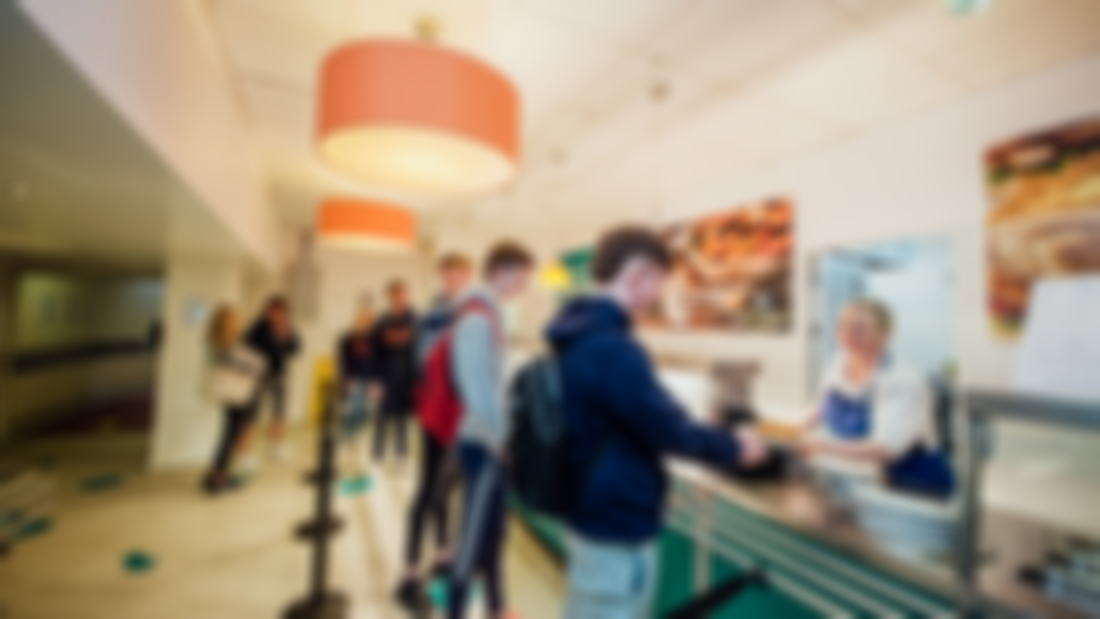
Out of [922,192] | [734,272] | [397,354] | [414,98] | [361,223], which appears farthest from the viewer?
[397,354]

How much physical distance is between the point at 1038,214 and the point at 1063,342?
1961 millimetres

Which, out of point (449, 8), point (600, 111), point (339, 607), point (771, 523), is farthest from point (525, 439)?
point (600, 111)

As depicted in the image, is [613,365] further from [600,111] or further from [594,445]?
[600,111]

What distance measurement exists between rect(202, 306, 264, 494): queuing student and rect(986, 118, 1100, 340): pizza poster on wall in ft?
16.9

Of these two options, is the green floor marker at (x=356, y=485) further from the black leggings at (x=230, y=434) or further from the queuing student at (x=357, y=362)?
the queuing student at (x=357, y=362)

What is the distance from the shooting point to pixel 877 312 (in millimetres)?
1903

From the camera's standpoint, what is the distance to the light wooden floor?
651mm

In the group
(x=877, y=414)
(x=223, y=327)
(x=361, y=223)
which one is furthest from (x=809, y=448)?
(x=223, y=327)

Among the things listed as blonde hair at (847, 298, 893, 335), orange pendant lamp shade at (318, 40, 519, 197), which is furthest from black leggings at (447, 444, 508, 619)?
blonde hair at (847, 298, 893, 335)

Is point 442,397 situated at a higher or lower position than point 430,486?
higher

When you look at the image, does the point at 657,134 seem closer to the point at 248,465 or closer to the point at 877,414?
the point at 877,414

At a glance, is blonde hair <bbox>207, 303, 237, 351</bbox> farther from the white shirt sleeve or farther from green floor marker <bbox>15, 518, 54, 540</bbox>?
the white shirt sleeve

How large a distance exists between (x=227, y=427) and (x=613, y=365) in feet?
12.7

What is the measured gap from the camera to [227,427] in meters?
3.64
